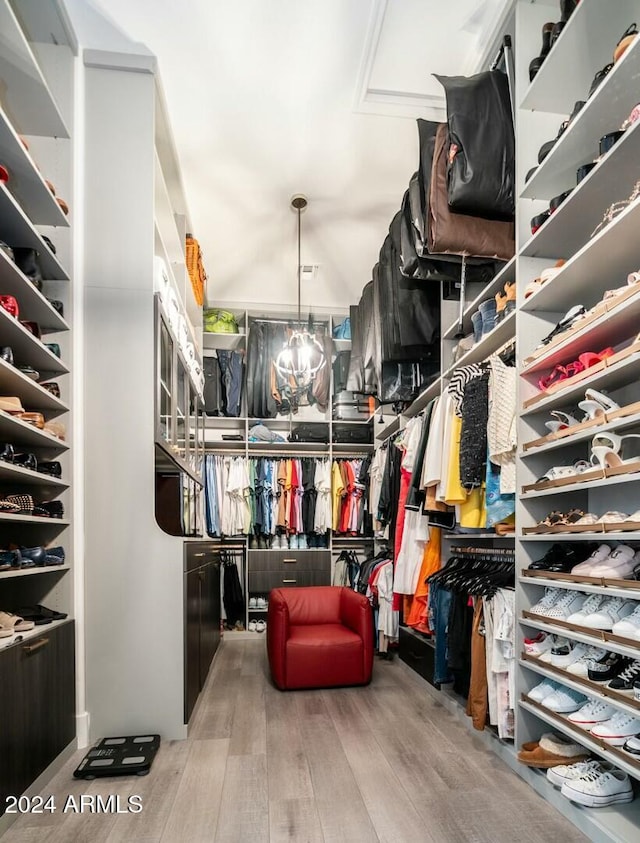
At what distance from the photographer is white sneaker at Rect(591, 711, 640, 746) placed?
159 cm

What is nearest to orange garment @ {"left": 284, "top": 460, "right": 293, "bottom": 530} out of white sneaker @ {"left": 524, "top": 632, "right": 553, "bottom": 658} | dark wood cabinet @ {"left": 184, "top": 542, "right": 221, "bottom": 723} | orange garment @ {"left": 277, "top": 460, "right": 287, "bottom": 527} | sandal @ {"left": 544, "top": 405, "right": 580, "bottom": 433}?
orange garment @ {"left": 277, "top": 460, "right": 287, "bottom": 527}

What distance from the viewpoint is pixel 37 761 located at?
6.26 ft

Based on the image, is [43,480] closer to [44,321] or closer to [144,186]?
[44,321]

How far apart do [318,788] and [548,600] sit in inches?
42.4

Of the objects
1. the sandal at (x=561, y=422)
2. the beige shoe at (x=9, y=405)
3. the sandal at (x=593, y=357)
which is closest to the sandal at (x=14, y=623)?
the beige shoe at (x=9, y=405)

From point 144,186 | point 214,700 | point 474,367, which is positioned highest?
point 144,186

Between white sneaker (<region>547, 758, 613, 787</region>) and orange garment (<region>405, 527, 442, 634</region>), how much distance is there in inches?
57.8

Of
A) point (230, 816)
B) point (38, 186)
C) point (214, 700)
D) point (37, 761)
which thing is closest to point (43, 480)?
point (37, 761)

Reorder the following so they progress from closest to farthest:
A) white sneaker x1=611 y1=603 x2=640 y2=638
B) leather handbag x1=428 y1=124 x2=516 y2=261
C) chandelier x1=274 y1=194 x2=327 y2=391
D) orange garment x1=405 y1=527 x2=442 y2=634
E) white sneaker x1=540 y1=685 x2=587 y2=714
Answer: white sneaker x1=611 y1=603 x2=640 y2=638
white sneaker x1=540 y1=685 x2=587 y2=714
leather handbag x1=428 y1=124 x2=516 y2=261
orange garment x1=405 y1=527 x2=442 y2=634
chandelier x1=274 y1=194 x2=327 y2=391

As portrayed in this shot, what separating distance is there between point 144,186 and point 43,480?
4.85 ft

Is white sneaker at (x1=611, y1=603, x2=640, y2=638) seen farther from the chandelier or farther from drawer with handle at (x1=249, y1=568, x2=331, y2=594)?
drawer with handle at (x1=249, y1=568, x2=331, y2=594)

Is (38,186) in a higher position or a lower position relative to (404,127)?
lower

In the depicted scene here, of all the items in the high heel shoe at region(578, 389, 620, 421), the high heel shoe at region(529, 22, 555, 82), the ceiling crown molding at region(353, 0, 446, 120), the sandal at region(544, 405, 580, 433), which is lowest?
the sandal at region(544, 405, 580, 433)

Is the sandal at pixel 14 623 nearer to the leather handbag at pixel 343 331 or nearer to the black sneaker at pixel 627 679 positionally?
the black sneaker at pixel 627 679
